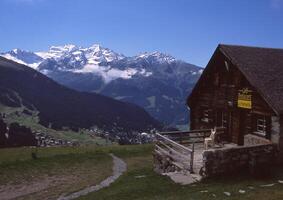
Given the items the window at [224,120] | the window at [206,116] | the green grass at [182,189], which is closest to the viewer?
the green grass at [182,189]

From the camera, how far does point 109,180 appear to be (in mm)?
32750

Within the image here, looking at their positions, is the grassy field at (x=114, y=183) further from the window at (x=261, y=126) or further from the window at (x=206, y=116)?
the window at (x=206, y=116)

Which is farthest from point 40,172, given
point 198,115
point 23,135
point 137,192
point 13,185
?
point 23,135

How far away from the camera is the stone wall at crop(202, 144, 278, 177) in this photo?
27.4 meters

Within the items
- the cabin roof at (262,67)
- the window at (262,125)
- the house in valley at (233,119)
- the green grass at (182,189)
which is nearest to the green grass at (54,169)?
the green grass at (182,189)

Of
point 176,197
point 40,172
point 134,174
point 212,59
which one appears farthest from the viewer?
point 212,59

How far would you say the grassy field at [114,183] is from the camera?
78.6 ft

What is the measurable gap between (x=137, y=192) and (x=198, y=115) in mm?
20963

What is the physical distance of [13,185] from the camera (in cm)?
3347

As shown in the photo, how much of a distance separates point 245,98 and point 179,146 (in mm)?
8933

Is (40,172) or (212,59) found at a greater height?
(212,59)

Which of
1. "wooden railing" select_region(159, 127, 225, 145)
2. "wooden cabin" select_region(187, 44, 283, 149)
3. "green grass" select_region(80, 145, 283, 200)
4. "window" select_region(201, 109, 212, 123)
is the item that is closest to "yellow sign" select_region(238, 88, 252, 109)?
"wooden cabin" select_region(187, 44, 283, 149)

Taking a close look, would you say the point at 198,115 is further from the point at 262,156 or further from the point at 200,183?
the point at 200,183

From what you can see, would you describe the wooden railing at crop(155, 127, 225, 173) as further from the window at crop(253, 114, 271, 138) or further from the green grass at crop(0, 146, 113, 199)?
the green grass at crop(0, 146, 113, 199)
